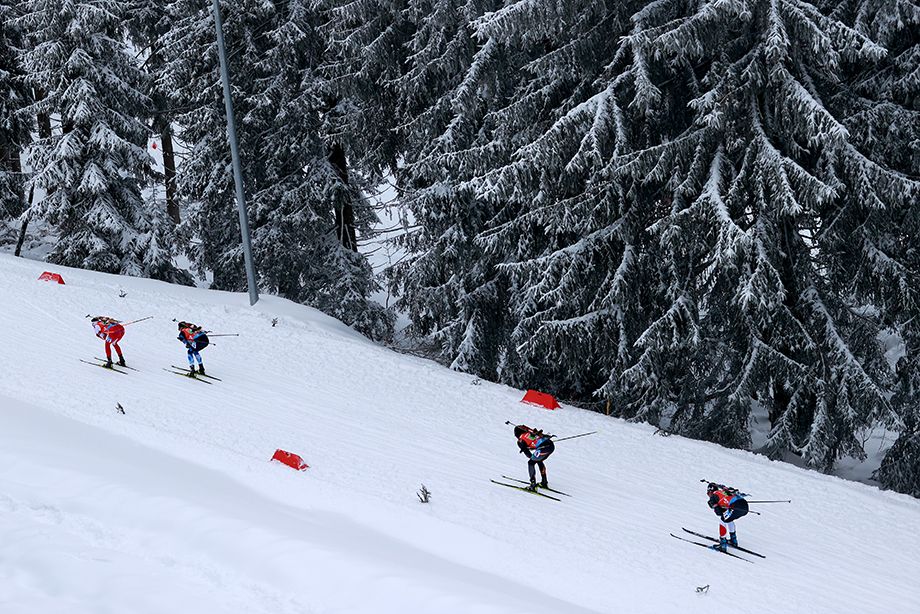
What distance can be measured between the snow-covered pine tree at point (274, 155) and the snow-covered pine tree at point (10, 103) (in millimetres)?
4993

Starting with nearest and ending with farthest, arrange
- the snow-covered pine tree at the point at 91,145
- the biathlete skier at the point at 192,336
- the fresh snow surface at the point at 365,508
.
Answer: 1. the fresh snow surface at the point at 365,508
2. the biathlete skier at the point at 192,336
3. the snow-covered pine tree at the point at 91,145

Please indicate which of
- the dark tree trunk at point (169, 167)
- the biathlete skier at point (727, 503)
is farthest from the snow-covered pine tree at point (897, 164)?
the dark tree trunk at point (169, 167)

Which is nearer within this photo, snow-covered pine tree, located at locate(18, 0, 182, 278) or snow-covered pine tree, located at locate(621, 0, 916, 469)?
snow-covered pine tree, located at locate(621, 0, 916, 469)

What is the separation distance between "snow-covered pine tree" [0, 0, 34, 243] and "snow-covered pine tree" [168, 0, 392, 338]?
197 inches

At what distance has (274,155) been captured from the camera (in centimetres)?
2144

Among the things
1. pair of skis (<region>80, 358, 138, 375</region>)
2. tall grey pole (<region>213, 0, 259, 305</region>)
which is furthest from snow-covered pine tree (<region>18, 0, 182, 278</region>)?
pair of skis (<region>80, 358, 138, 375</region>)

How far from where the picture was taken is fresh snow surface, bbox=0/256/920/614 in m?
7.55

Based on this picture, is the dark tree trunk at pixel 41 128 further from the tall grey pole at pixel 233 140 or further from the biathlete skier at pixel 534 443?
the biathlete skier at pixel 534 443

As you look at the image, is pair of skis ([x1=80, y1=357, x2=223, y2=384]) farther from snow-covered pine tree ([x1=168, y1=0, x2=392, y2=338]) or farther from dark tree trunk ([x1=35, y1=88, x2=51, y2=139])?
dark tree trunk ([x1=35, y1=88, x2=51, y2=139])

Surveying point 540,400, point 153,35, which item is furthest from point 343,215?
point 540,400

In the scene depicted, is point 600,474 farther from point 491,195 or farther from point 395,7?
point 395,7

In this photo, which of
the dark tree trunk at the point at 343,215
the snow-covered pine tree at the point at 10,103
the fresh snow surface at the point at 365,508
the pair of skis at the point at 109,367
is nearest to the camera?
the fresh snow surface at the point at 365,508

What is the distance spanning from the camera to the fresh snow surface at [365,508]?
7.55m

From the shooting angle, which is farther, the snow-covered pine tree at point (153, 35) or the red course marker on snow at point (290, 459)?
the snow-covered pine tree at point (153, 35)
